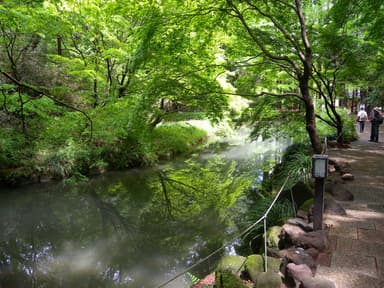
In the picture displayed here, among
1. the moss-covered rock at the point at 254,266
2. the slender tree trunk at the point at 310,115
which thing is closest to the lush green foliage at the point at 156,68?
the slender tree trunk at the point at 310,115

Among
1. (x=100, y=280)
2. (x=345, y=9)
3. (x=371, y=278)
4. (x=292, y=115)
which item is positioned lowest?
(x=100, y=280)

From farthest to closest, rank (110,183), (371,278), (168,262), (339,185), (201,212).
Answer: (110,183) → (201,212) → (339,185) → (168,262) → (371,278)

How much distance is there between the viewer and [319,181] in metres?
3.79

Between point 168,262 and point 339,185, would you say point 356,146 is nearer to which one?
point 339,185

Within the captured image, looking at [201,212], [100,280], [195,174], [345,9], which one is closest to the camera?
[100,280]

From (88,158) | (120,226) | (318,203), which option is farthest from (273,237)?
(88,158)

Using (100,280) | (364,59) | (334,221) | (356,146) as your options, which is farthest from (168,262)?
(356,146)

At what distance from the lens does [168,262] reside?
545cm

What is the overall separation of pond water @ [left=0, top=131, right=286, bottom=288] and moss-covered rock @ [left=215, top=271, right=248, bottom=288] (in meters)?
1.94

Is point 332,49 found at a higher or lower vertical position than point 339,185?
higher

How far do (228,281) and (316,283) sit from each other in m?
0.83

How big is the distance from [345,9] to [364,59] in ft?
7.65

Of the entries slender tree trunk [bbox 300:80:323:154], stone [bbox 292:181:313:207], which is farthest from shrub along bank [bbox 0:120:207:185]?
slender tree trunk [bbox 300:80:323:154]

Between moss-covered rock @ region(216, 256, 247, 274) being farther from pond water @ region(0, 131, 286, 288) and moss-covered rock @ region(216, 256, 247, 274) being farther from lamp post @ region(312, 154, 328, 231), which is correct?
pond water @ region(0, 131, 286, 288)
